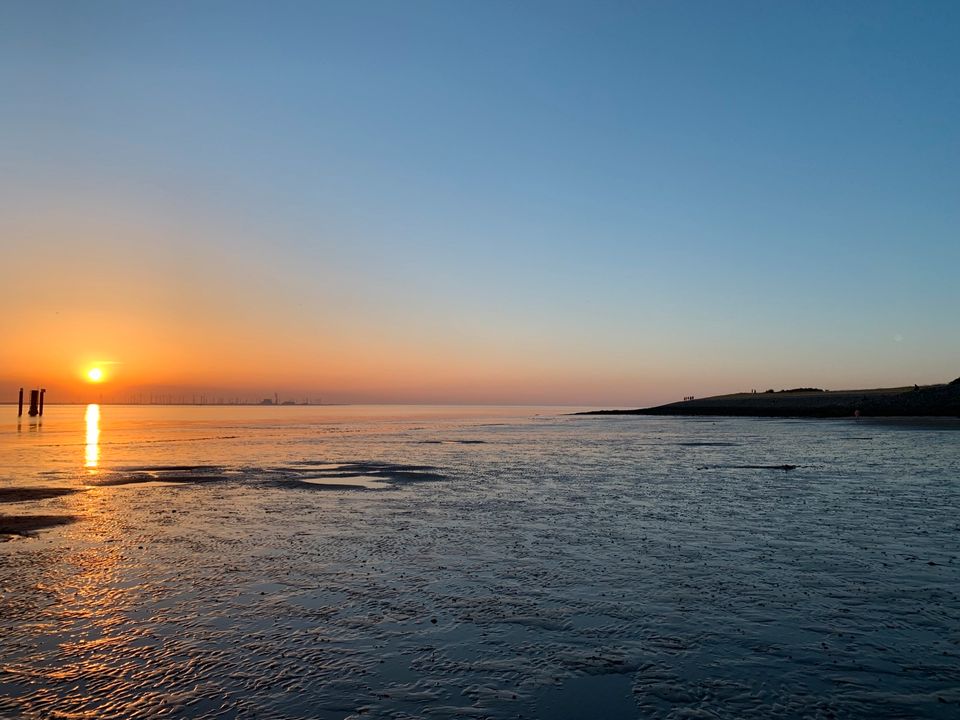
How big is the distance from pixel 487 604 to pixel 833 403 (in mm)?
112125

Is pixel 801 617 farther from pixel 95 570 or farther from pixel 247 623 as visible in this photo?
pixel 95 570

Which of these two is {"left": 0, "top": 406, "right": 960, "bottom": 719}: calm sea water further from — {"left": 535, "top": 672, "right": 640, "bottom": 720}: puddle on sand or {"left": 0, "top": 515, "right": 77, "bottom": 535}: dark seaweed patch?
{"left": 0, "top": 515, "right": 77, "bottom": 535}: dark seaweed patch

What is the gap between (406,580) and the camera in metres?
11.3

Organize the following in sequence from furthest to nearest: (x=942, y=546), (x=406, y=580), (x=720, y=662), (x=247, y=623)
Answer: (x=942, y=546) → (x=406, y=580) → (x=247, y=623) → (x=720, y=662)

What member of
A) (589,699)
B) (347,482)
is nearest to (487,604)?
(589,699)

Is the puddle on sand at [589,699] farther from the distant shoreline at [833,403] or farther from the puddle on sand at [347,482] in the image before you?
the distant shoreline at [833,403]

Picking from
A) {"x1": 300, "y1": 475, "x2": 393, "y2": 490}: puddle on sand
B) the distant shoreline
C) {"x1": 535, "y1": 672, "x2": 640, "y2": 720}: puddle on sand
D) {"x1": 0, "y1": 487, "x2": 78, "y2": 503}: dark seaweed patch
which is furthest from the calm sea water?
the distant shoreline

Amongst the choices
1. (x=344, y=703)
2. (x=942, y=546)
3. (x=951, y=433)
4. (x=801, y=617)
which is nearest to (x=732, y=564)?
(x=801, y=617)

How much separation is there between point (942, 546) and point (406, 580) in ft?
34.5

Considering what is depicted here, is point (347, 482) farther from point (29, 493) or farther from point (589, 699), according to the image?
point (589, 699)

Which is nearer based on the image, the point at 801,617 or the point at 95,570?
the point at 801,617

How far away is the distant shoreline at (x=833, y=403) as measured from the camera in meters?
88.4

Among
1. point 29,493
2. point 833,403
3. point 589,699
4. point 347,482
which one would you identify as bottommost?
point 589,699

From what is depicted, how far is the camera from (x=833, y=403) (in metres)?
107
